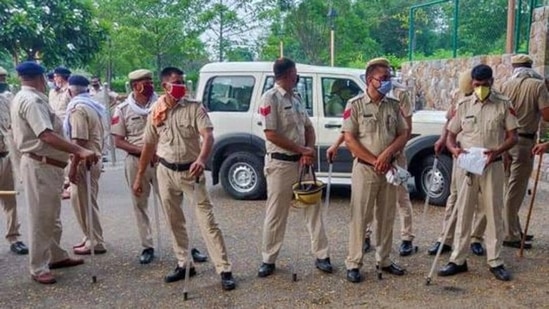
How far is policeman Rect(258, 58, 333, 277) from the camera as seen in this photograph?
4738mm

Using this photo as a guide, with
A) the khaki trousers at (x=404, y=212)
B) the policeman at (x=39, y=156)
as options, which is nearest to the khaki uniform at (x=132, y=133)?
the policeman at (x=39, y=156)

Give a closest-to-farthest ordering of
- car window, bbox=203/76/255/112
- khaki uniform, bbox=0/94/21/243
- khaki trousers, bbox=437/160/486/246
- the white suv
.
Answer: khaki trousers, bbox=437/160/486/246 → khaki uniform, bbox=0/94/21/243 → the white suv → car window, bbox=203/76/255/112

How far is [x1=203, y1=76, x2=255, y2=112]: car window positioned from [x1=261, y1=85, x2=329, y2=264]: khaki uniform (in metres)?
2.96

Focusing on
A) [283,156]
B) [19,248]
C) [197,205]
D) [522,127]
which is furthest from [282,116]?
[19,248]

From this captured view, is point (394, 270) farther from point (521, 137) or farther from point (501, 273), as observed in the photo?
point (521, 137)

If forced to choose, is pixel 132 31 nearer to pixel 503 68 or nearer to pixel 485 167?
pixel 503 68

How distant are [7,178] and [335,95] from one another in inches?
165

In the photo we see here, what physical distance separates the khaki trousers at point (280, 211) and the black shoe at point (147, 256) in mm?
1186

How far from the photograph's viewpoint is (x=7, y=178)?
5.72m

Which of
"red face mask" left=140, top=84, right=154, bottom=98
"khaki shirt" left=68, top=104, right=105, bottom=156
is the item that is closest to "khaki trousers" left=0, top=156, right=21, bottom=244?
"khaki shirt" left=68, top=104, right=105, bottom=156

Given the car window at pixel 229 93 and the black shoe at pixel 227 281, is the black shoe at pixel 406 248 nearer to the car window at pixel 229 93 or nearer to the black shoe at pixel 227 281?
the black shoe at pixel 227 281

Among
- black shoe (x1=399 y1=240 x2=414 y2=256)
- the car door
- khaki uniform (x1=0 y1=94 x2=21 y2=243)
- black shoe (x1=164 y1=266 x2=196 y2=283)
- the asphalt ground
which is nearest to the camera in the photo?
the asphalt ground

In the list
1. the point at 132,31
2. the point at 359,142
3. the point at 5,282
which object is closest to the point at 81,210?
the point at 5,282

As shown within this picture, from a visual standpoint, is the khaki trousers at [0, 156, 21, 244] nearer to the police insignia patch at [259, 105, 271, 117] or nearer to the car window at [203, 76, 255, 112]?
the police insignia patch at [259, 105, 271, 117]
